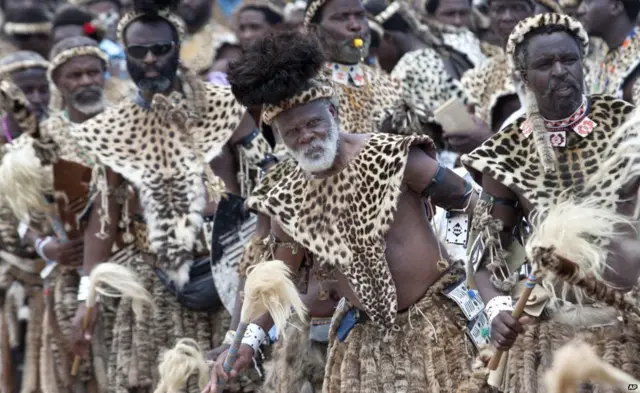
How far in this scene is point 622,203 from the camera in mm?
5781

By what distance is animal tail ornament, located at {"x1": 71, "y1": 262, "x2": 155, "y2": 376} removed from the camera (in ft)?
24.5

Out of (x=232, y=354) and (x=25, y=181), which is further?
(x=25, y=181)

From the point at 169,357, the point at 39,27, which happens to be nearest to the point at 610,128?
the point at 169,357

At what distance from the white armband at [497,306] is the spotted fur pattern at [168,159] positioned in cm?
246

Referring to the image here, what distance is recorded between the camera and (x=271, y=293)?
20.1 ft

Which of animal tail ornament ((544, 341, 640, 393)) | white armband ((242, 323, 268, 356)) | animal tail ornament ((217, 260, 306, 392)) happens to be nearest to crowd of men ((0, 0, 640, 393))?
white armband ((242, 323, 268, 356))

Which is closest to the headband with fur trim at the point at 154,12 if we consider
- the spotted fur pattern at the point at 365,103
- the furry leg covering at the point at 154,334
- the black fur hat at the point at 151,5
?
the black fur hat at the point at 151,5

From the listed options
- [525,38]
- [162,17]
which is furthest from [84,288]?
[525,38]

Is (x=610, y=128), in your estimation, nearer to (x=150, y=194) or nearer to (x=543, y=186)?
(x=543, y=186)

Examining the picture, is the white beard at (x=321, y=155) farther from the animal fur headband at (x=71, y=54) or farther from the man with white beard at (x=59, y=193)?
the animal fur headband at (x=71, y=54)

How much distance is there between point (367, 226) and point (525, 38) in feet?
3.41

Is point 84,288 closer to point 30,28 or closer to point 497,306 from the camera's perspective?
point 497,306

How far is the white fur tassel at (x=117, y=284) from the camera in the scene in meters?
7.46

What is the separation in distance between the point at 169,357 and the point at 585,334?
6.52 ft
